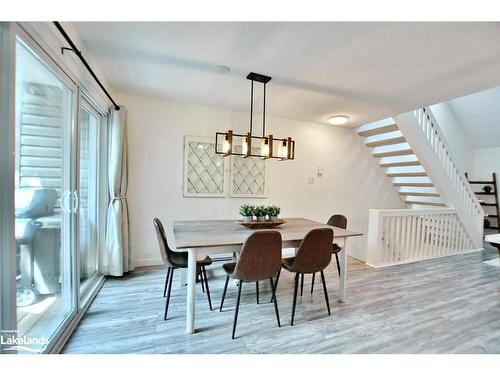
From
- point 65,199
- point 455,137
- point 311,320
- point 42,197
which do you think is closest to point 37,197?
point 42,197

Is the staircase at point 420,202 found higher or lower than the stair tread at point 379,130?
lower

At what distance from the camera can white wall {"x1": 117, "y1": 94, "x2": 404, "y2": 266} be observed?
11.2ft

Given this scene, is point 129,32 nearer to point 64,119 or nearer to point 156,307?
point 64,119

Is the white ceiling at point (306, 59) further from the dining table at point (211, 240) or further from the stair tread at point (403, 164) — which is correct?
the dining table at point (211, 240)

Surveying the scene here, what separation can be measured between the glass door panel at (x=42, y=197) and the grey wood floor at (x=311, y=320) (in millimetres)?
331

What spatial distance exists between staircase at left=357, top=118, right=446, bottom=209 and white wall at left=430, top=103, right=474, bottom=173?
6.06 ft

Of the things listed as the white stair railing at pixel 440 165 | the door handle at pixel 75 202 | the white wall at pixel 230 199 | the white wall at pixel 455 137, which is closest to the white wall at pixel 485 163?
the white wall at pixel 455 137

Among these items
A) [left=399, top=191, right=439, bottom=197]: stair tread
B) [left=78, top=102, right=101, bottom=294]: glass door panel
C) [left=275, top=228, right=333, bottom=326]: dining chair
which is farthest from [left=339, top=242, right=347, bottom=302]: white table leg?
[left=399, top=191, right=439, bottom=197]: stair tread

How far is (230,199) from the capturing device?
387 centimetres

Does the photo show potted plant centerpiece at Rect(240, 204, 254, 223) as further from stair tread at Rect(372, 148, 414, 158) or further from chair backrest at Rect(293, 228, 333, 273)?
stair tread at Rect(372, 148, 414, 158)

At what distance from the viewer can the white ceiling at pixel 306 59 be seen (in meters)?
1.77

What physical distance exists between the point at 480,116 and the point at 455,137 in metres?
0.68

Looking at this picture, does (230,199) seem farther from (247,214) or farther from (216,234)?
(216,234)
